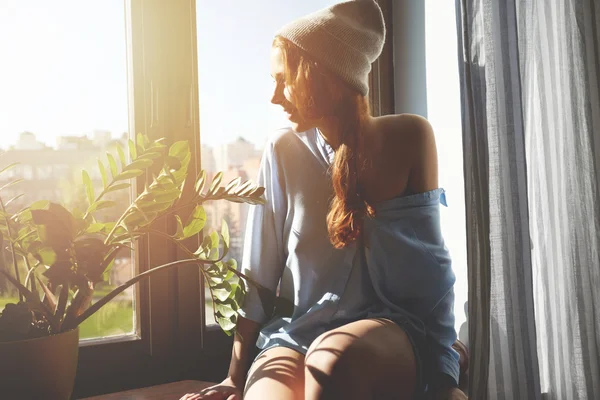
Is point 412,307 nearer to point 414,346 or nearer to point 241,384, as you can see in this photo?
point 414,346

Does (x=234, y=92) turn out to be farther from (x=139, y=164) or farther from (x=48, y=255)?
(x=48, y=255)

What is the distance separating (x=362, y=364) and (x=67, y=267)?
0.51 meters

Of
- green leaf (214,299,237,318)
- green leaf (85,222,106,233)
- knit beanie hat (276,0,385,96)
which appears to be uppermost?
knit beanie hat (276,0,385,96)

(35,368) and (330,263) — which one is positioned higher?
(330,263)

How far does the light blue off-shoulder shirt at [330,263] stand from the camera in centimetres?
110

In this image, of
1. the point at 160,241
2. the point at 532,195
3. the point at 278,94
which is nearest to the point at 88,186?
the point at 160,241

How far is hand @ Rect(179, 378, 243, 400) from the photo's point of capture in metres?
1.06

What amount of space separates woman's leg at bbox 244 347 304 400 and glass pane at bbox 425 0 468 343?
62cm

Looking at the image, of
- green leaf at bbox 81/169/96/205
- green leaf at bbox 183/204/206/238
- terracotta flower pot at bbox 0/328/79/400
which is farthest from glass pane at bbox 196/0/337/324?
terracotta flower pot at bbox 0/328/79/400

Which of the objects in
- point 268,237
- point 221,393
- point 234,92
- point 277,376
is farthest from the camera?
point 234,92

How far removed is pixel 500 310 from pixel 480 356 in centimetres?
11

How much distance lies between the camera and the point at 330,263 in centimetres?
113

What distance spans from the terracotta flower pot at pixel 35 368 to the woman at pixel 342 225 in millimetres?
254

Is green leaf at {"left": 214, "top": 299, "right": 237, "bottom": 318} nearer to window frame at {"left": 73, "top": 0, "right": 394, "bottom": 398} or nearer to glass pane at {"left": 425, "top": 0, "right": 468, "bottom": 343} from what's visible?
window frame at {"left": 73, "top": 0, "right": 394, "bottom": 398}
